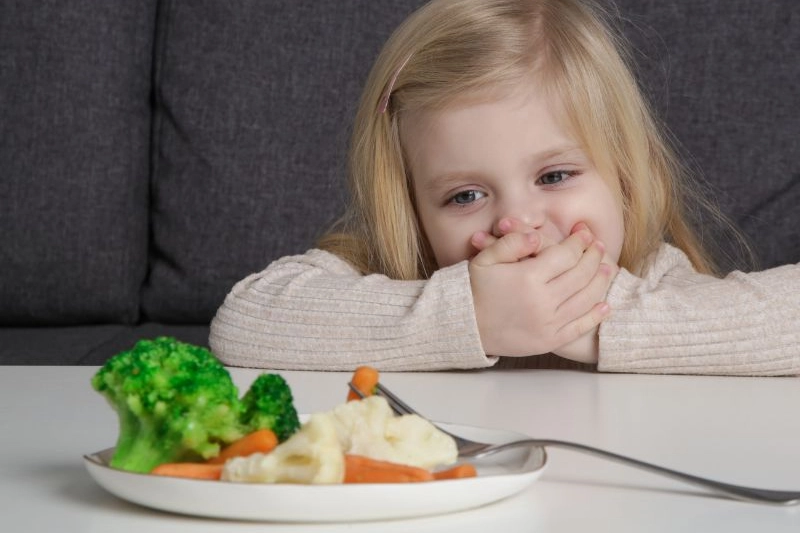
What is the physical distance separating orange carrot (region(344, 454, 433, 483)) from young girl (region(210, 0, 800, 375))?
69 centimetres

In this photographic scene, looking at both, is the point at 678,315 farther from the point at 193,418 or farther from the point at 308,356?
the point at 193,418

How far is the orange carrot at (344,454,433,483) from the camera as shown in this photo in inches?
20.8

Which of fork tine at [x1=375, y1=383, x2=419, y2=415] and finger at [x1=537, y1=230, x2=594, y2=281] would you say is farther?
finger at [x1=537, y1=230, x2=594, y2=281]

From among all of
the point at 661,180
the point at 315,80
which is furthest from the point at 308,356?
the point at 315,80

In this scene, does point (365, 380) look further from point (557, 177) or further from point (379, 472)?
point (557, 177)

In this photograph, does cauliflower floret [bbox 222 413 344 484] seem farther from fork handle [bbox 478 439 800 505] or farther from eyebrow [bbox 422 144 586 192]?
eyebrow [bbox 422 144 586 192]

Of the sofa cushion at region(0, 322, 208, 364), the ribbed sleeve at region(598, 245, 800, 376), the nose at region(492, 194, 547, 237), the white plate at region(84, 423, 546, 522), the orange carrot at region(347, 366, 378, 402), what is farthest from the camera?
the sofa cushion at region(0, 322, 208, 364)

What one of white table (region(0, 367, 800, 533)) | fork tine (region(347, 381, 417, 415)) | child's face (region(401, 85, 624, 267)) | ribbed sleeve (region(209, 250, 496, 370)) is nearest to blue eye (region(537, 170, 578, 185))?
child's face (region(401, 85, 624, 267))

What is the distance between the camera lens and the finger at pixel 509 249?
1.29m

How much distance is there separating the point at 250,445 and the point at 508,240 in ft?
2.61

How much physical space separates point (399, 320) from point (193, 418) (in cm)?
73

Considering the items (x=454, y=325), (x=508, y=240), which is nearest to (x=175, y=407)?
(x=454, y=325)

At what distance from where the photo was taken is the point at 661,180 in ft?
5.60

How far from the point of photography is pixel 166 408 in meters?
0.56
